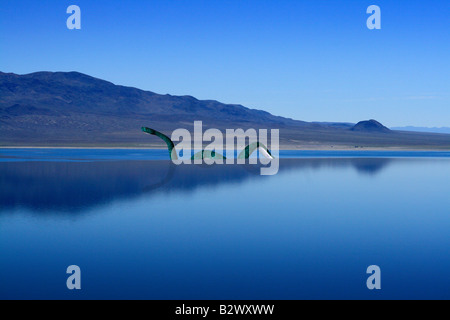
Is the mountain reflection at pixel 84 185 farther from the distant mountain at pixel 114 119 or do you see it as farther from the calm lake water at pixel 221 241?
the distant mountain at pixel 114 119

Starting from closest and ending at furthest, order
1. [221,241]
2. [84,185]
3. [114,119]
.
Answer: [221,241] → [84,185] → [114,119]

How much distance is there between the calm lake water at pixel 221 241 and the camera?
243 inches

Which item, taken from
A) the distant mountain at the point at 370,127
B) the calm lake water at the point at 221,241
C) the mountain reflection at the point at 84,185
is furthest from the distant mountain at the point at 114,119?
the calm lake water at the point at 221,241

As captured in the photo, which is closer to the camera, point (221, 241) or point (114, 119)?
point (221, 241)

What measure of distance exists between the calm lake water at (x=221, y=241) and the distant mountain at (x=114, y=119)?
47240 millimetres

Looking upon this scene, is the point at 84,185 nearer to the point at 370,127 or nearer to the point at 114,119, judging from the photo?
the point at 114,119

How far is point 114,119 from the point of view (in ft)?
298

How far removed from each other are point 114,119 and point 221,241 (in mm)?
85314

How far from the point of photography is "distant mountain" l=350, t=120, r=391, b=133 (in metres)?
130

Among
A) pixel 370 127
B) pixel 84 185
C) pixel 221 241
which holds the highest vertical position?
pixel 370 127

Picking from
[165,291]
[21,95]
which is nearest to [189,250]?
[165,291]

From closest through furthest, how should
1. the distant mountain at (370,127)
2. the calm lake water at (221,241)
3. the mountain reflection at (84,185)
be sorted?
the calm lake water at (221,241) < the mountain reflection at (84,185) < the distant mountain at (370,127)

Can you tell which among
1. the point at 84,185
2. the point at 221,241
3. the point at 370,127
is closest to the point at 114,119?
the point at 370,127
